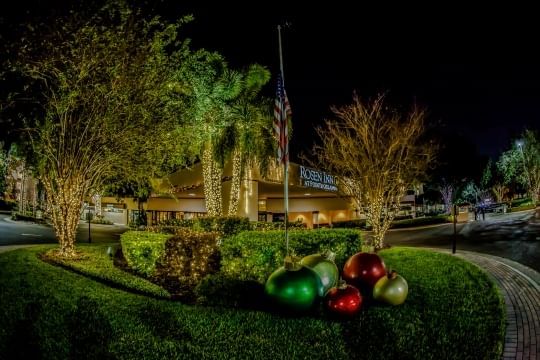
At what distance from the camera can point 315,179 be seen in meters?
25.1

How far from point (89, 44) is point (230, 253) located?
6054 millimetres

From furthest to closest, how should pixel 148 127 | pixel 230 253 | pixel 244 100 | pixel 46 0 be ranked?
pixel 244 100 < pixel 148 127 < pixel 230 253 < pixel 46 0

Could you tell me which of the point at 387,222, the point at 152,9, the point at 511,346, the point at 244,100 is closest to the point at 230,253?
the point at 511,346

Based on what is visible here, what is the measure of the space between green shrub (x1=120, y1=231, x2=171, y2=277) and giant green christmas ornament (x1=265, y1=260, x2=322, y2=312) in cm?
439

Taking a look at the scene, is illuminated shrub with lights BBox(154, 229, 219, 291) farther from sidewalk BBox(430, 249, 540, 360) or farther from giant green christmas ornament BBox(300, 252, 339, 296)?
sidewalk BBox(430, 249, 540, 360)

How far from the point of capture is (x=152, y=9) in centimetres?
1132

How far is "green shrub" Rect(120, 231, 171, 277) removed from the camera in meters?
9.73

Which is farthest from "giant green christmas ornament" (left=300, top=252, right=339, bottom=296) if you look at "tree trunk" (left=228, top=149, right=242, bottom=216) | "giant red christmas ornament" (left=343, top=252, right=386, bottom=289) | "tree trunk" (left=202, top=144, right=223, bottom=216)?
"tree trunk" (left=228, top=149, right=242, bottom=216)

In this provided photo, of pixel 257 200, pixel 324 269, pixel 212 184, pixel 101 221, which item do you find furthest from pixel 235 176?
pixel 101 221

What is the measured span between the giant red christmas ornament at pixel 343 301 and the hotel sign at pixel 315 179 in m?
17.2

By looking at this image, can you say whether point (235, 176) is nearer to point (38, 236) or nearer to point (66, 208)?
point (66, 208)

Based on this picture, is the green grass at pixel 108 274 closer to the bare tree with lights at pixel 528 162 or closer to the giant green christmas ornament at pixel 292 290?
the giant green christmas ornament at pixel 292 290

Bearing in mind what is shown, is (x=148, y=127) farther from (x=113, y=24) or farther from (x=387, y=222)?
(x=387, y=222)

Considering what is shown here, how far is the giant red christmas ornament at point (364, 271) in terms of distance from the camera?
7371mm
